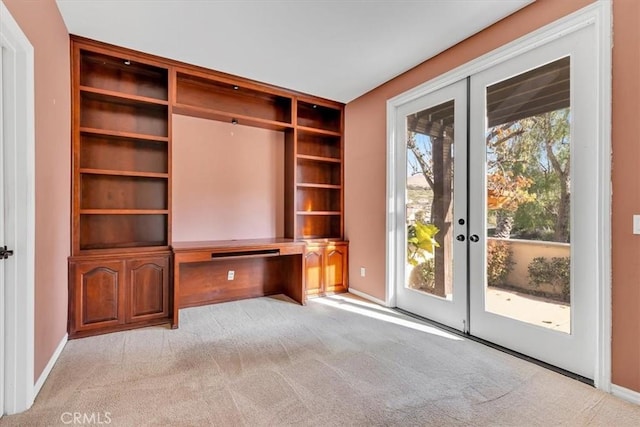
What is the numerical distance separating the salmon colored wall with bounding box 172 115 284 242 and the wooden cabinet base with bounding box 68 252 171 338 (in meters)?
A: 0.64

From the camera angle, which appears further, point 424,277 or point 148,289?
point 424,277

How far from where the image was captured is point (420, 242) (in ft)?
11.1

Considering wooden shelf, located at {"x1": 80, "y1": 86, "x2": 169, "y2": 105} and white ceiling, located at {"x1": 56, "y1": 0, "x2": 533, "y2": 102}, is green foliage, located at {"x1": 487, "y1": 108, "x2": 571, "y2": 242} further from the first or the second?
Result: wooden shelf, located at {"x1": 80, "y1": 86, "x2": 169, "y2": 105}

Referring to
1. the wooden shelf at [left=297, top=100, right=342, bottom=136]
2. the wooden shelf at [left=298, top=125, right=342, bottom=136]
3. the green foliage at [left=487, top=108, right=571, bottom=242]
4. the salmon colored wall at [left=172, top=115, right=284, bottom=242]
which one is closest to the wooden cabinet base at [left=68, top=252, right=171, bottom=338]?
the salmon colored wall at [left=172, top=115, right=284, bottom=242]

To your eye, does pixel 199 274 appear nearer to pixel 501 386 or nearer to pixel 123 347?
pixel 123 347

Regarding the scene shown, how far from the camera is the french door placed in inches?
83.3

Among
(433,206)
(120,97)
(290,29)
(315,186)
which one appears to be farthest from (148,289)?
(433,206)

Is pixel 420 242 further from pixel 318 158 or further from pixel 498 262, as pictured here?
pixel 318 158

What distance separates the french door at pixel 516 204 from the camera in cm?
212

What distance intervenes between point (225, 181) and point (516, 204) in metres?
3.16

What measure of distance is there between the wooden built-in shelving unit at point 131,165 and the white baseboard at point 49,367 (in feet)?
0.62

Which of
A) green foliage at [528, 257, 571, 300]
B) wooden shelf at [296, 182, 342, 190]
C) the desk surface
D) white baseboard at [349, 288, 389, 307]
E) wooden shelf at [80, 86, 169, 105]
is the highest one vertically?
wooden shelf at [80, 86, 169, 105]

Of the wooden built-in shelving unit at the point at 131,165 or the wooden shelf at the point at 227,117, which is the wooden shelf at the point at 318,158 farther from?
the wooden shelf at the point at 227,117

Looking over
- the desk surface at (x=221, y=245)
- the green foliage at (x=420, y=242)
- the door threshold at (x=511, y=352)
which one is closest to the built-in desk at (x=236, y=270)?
the desk surface at (x=221, y=245)
